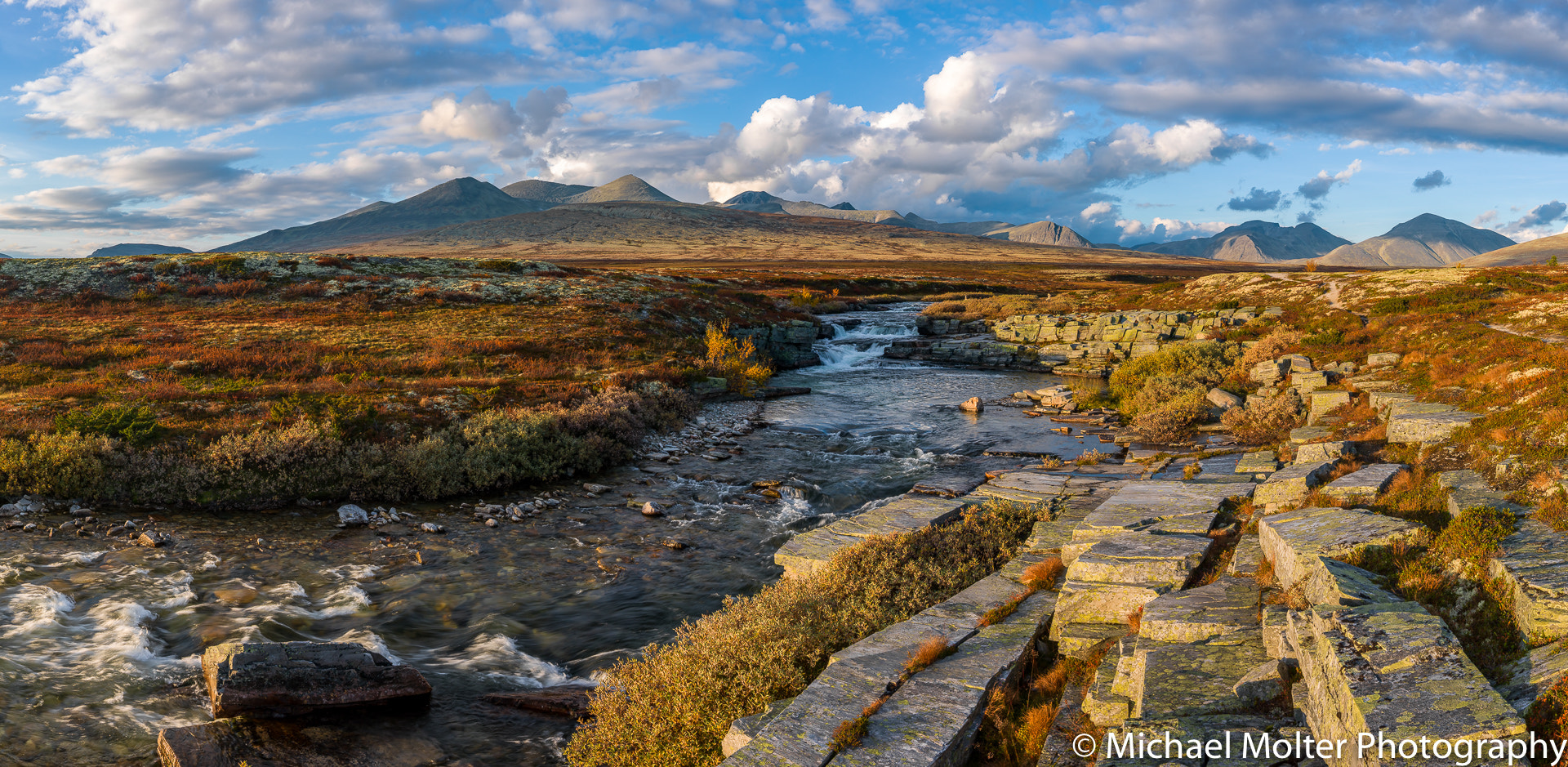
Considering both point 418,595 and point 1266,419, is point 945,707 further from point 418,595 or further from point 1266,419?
point 1266,419

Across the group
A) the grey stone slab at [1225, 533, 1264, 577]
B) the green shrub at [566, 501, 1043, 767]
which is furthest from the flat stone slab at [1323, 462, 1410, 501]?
the green shrub at [566, 501, 1043, 767]

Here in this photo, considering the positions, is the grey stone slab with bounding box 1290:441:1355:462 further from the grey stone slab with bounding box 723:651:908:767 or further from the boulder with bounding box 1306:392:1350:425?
the grey stone slab with bounding box 723:651:908:767

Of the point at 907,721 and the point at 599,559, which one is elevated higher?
the point at 907,721

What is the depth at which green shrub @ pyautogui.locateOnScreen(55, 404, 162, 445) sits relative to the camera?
51.0 feet

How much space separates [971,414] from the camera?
82.0ft

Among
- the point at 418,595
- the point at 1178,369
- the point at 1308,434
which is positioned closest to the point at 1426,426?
the point at 1308,434

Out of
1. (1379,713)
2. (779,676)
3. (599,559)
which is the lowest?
(599,559)

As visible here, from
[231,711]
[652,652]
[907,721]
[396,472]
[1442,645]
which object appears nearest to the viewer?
[1442,645]

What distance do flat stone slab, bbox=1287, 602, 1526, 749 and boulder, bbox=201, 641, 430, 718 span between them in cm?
846

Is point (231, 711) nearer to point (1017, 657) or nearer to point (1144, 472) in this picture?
point (1017, 657)

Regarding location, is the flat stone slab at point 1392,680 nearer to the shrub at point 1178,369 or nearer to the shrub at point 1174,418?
the shrub at point 1174,418

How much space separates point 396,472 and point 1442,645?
16662 millimetres

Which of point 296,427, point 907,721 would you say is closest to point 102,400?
point 296,427

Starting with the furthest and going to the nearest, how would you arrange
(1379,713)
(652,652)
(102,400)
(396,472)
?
(102,400)
(396,472)
(652,652)
(1379,713)
